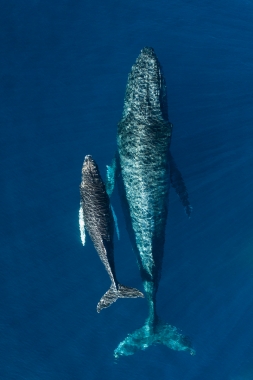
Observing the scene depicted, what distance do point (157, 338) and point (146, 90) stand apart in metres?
7.77

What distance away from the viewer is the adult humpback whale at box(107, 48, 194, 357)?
15055 mm

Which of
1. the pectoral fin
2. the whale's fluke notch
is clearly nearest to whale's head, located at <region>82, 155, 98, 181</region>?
the pectoral fin

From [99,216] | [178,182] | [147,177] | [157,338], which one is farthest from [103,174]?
[157,338]

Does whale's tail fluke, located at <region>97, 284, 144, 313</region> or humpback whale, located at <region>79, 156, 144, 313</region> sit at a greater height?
humpback whale, located at <region>79, 156, 144, 313</region>

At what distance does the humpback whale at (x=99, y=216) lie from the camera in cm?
1394

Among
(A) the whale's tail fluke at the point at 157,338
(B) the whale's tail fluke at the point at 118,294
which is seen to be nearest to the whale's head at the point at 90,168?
(B) the whale's tail fluke at the point at 118,294

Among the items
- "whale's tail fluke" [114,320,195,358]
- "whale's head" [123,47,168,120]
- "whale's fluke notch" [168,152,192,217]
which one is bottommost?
"whale's tail fluke" [114,320,195,358]

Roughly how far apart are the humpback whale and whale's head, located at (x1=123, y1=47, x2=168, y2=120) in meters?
2.76

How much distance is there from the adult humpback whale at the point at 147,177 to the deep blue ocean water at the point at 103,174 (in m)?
1.34

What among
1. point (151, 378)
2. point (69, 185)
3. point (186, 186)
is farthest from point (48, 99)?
point (151, 378)

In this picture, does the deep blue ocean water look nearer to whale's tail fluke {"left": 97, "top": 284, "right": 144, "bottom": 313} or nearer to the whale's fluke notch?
the whale's fluke notch

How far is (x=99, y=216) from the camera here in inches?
556

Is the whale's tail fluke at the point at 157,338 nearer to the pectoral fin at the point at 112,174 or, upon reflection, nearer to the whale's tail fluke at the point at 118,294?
the whale's tail fluke at the point at 118,294

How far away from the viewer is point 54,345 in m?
17.0
